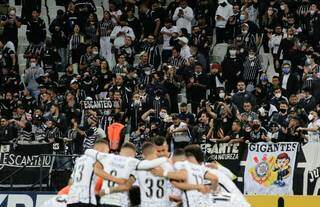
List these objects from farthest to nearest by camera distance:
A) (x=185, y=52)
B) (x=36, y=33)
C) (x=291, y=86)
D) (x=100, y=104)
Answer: (x=36, y=33) < (x=185, y=52) < (x=100, y=104) < (x=291, y=86)

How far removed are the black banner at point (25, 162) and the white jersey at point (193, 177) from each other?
9.30 meters

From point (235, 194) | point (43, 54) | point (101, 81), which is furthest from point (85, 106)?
point (235, 194)

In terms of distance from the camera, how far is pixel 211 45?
40719 millimetres

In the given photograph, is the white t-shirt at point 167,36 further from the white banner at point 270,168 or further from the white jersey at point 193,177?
the white jersey at point 193,177

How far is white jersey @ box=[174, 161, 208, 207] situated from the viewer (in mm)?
22219

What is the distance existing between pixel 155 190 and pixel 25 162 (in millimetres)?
9474

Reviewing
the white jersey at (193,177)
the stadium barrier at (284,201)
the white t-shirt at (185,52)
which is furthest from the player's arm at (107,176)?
the white t-shirt at (185,52)

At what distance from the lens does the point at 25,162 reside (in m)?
31.8

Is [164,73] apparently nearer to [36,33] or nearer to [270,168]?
[36,33]

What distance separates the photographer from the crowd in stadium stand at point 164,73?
33594mm

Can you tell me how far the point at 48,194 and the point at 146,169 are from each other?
7.78 m

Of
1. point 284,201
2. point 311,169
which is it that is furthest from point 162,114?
point 284,201

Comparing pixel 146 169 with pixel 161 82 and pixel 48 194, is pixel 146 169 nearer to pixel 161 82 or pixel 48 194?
pixel 48 194

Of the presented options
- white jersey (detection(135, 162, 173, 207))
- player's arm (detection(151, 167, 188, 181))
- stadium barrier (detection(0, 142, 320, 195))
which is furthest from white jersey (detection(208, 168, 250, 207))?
stadium barrier (detection(0, 142, 320, 195))
